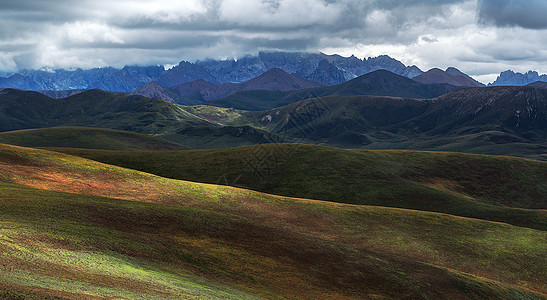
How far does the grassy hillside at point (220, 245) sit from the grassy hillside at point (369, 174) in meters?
39.2

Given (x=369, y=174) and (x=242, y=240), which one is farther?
(x=369, y=174)

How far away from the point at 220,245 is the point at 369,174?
111 m

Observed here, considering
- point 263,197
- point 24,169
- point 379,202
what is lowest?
point 379,202

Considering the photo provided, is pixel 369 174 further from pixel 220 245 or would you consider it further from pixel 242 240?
pixel 220 245

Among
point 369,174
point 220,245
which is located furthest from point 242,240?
point 369,174

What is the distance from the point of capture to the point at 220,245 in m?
55.9

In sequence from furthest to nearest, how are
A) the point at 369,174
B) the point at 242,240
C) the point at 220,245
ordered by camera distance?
the point at 369,174, the point at 242,240, the point at 220,245

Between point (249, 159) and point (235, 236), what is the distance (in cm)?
10806

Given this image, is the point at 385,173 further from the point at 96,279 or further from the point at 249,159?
the point at 96,279

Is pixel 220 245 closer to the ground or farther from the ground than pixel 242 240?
farther from the ground

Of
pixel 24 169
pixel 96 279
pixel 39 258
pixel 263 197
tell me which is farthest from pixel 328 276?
pixel 24 169

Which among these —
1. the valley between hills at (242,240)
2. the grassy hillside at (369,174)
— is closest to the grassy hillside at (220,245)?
the valley between hills at (242,240)

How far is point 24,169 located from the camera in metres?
86.2

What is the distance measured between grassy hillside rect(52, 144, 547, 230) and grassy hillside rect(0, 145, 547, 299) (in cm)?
3919
